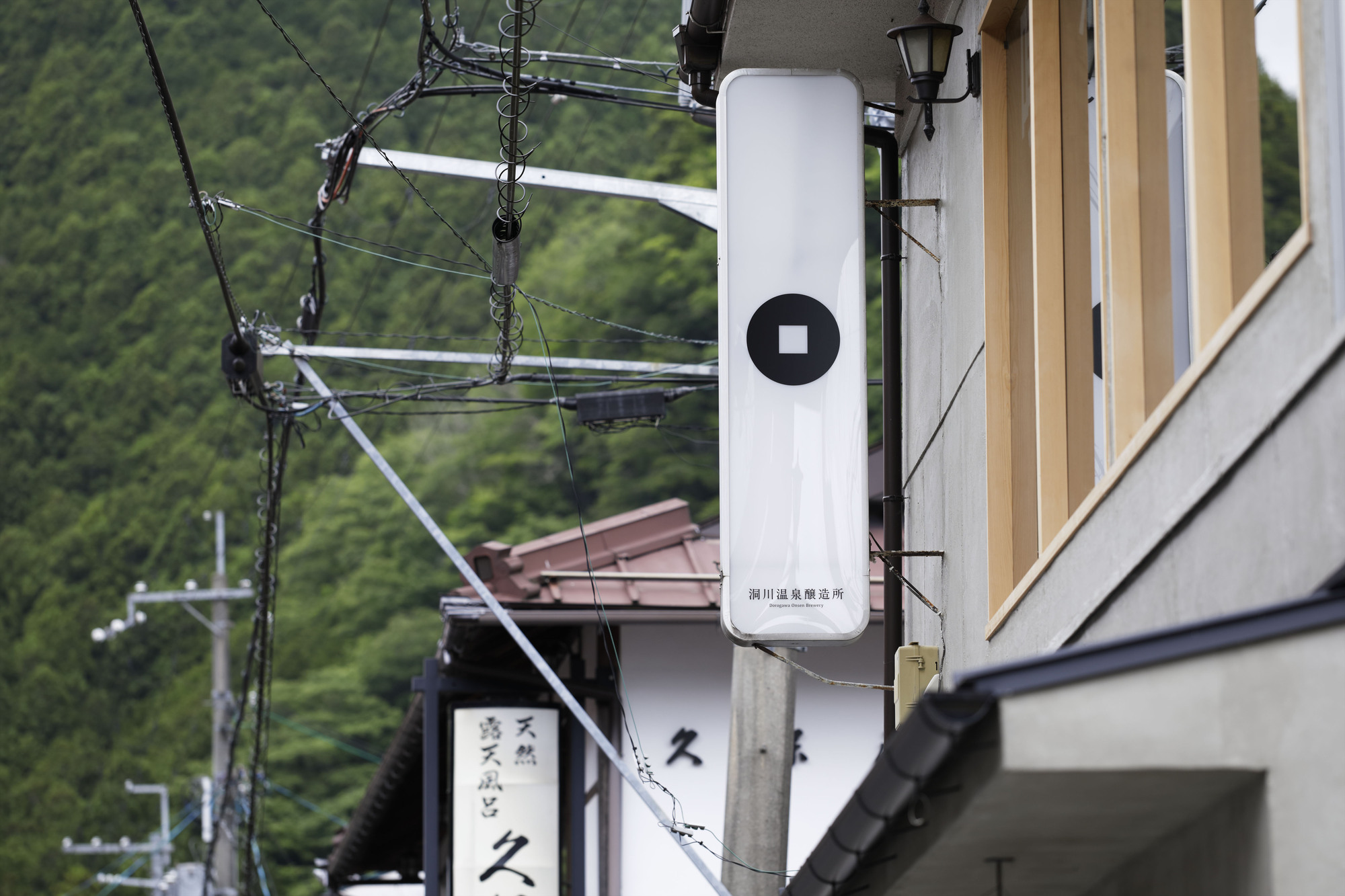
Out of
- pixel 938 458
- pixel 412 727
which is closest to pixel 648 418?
pixel 412 727

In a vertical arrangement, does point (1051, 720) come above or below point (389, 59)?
below

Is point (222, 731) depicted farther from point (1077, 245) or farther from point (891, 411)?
point (1077, 245)

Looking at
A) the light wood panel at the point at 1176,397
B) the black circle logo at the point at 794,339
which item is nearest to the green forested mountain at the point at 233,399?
the black circle logo at the point at 794,339

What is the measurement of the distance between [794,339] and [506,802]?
7.27 metres

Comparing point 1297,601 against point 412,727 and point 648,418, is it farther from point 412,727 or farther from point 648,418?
point 412,727

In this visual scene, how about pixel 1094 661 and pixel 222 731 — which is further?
pixel 222 731

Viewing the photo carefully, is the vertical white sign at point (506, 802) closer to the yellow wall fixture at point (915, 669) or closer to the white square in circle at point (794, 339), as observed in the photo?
the yellow wall fixture at point (915, 669)

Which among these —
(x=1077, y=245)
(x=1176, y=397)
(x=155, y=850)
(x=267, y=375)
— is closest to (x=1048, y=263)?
(x=1077, y=245)

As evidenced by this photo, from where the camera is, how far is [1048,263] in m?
5.75

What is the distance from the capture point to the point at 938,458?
24.6 feet

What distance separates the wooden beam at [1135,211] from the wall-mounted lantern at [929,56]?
1.78 metres

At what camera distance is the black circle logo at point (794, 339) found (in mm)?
6816

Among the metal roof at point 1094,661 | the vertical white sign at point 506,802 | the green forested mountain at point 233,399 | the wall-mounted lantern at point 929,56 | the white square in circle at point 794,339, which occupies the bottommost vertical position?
the vertical white sign at point 506,802

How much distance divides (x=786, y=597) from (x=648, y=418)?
7.24 metres
